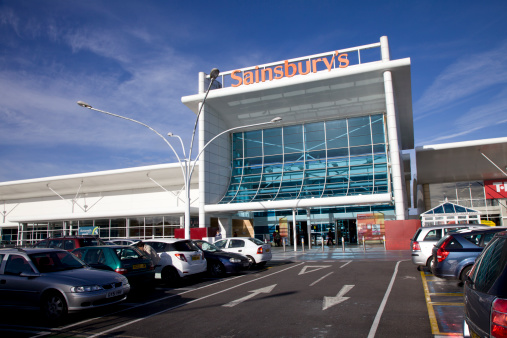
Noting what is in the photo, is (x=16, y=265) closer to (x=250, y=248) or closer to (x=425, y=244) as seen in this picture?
(x=250, y=248)

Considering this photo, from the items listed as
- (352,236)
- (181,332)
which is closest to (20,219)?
(352,236)

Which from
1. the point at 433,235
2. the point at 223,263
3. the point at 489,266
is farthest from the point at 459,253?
the point at 223,263

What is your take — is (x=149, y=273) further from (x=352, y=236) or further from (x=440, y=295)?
(x=352, y=236)

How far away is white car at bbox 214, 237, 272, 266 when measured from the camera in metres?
17.0

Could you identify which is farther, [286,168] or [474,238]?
[286,168]

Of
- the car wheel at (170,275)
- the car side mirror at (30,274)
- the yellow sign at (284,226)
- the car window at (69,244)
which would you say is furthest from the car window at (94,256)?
the yellow sign at (284,226)

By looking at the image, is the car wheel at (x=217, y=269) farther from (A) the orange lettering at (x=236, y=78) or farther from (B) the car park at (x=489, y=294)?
(A) the orange lettering at (x=236, y=78)

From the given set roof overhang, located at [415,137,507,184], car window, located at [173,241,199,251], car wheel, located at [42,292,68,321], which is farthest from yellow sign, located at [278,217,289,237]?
car wheel, located at [42,292,68,321]

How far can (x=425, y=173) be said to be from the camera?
39.5 meters

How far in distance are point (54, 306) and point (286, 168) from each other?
29.5 m

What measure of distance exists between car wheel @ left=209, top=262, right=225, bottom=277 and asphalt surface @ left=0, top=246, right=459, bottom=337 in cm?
224

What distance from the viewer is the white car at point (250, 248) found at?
1695 centimetres

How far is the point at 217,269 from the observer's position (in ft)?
48.8

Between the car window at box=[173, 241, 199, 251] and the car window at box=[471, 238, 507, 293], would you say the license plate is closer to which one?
the car window at box=[173, 241, 199, 251]
